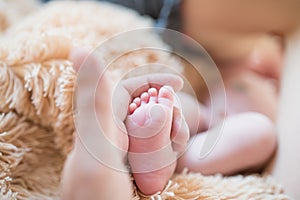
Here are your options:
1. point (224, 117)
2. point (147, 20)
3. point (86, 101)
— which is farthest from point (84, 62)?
point (147, 20)

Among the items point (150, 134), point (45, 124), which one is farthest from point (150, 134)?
point (45, 124)

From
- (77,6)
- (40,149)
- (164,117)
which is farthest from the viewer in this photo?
(77,6)

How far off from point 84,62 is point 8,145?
0.12m

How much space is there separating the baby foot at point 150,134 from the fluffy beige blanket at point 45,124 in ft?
0.08

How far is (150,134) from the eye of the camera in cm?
39

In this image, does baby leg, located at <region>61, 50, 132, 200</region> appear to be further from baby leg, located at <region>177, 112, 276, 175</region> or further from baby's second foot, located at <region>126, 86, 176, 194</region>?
baby leg, located at <region>177, 112, 276, 175</region>

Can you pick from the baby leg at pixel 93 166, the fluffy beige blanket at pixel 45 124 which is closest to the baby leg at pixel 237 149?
the fluffy beige blanket at pixel 45 124

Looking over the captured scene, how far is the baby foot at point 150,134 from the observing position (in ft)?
1.26

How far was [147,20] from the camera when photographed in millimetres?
718

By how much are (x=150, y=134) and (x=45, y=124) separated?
0.15m

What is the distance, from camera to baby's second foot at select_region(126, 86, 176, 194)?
384 mm

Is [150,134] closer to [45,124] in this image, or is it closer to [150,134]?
[150,134]

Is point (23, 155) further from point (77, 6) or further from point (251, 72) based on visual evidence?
point (251, 72)

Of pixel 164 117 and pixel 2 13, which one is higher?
pixel 164 117
